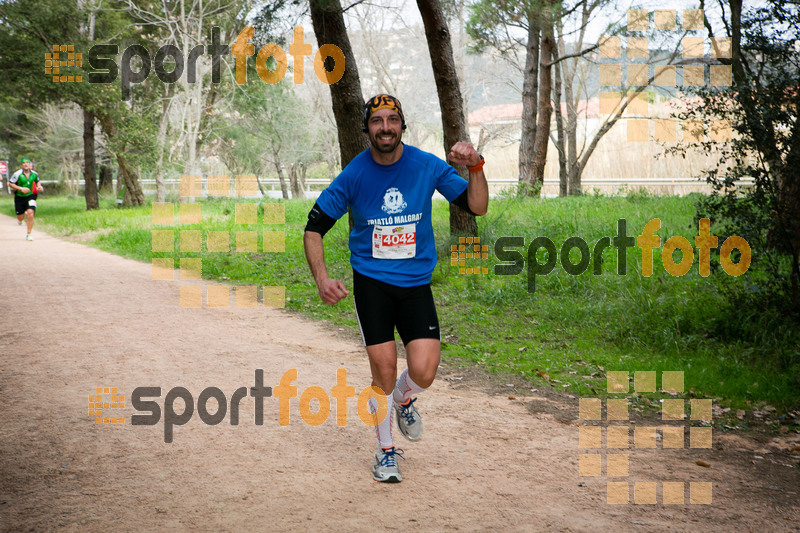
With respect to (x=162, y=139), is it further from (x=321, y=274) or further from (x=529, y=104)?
(x=321, y=274)

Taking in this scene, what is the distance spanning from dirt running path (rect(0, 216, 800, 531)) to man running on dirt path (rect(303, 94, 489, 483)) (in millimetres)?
524

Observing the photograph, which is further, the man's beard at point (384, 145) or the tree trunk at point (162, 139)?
the tree trunk at point (162, 139)

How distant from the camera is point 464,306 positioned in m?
9.68

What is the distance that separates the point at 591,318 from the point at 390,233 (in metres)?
5.15

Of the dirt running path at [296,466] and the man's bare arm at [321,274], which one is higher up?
the man's bare arm at [321,274]

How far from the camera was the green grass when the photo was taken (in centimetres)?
680

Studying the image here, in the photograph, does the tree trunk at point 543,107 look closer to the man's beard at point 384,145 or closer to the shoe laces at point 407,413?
the shoe laces at point 407,413

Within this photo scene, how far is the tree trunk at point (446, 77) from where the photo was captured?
11.6m

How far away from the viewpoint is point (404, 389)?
4621 mm
